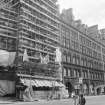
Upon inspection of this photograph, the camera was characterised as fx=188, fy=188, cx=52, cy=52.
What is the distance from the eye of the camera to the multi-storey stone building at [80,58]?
47141mm

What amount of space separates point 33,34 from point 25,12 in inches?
173

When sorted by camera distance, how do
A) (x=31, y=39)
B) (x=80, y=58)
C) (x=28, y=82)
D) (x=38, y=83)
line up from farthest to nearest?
(x=80, y=58)
(x=31, y=39)
(x=38, y=83)
(x=28, y=82)

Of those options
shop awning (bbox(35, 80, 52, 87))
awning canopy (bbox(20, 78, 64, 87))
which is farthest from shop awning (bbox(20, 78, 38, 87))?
shop awning (bbox(35, 80, 52, 87))

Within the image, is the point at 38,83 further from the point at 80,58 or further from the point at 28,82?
the point at 80,58

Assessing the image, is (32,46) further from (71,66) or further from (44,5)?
(71,66)

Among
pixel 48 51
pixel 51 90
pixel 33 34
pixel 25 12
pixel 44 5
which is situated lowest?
pixel 51 90

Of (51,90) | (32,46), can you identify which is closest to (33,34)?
(32,46)

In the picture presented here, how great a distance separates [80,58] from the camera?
2143 inches

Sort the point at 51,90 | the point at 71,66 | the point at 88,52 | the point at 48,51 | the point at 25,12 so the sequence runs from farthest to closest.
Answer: the point at 88,52 → the point at 71,66 → the point at 48,51 → the point at 51,90 → the point at 25,12

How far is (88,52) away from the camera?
6116cm

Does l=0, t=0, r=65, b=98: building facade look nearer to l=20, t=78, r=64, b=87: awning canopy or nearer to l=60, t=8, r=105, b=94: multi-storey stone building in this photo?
l=20, t=78, r=64, b=87: awning canopy

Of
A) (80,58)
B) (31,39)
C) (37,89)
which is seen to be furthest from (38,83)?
(80,58)

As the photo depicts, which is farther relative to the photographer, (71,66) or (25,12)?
(71,66)

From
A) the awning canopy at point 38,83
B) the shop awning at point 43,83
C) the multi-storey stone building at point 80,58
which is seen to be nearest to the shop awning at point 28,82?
the awning canopy at point 38,83
